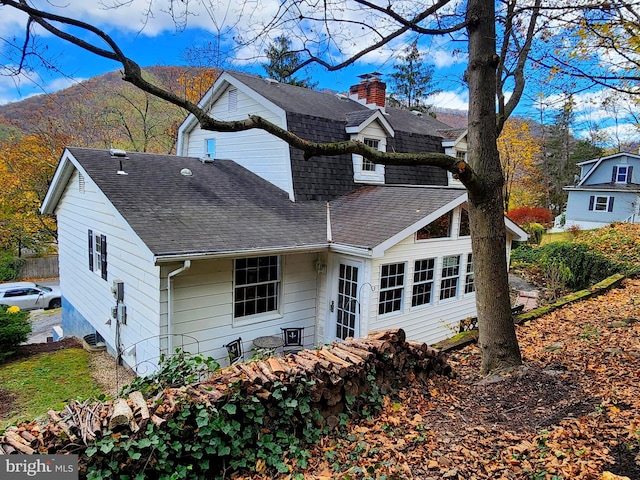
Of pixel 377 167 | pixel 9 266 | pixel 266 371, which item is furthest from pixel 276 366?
pixel 9 266

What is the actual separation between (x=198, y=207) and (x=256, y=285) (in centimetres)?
220

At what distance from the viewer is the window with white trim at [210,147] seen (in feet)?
45.5

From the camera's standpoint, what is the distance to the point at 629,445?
10.6ft

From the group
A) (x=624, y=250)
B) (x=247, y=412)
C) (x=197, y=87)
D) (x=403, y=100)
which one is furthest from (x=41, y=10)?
(x=403, y=100)

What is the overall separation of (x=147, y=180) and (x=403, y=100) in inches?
1200

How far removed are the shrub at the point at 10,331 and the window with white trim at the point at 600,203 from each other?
35295mm

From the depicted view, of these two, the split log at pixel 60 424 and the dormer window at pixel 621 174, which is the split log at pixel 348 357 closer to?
the split log at pixel 60 424

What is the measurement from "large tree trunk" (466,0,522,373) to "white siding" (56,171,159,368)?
5289 millimetres

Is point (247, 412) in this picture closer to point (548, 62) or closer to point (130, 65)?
point (130, 65)

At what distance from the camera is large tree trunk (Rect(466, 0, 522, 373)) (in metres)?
4.89

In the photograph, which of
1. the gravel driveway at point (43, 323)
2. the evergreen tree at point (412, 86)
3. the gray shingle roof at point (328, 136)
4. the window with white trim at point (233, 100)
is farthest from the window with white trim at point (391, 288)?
the evergreen tree at point (412, 86)

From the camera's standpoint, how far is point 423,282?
32.8 feet

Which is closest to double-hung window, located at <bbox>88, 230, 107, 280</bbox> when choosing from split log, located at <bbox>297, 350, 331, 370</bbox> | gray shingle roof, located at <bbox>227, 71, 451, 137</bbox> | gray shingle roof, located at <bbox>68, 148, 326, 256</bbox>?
gray shingle roof, located at <bbox>68, 148, 326, 256</bbox>

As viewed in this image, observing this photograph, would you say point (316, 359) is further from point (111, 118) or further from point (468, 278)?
point (111, 118)
